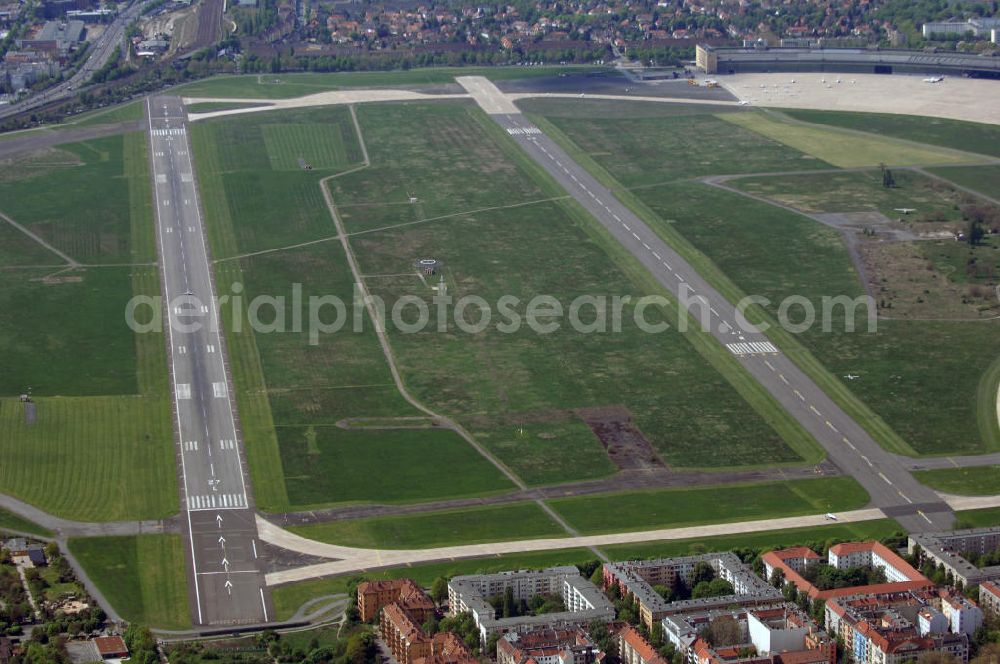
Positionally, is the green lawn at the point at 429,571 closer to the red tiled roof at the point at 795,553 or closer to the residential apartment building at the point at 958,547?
the red tiled roof at the point at 795,553

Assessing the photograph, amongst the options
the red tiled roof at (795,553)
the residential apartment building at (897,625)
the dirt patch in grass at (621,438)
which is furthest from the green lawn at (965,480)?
the residential apartment building at (897,625)

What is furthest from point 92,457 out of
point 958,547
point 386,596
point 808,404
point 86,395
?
point 958,547

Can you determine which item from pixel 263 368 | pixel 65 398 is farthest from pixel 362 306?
pixel 65 398

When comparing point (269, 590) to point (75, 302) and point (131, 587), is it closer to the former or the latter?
point (131, 587)

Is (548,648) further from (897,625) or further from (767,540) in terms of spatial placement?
(767,540)

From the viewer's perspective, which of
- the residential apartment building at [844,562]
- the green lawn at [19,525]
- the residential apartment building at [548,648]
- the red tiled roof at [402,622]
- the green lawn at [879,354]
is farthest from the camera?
the green lawn at [879,354]

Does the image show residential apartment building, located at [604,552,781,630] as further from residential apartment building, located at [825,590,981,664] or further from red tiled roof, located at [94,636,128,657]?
red tiled roof, located at [94,636,128,657]
